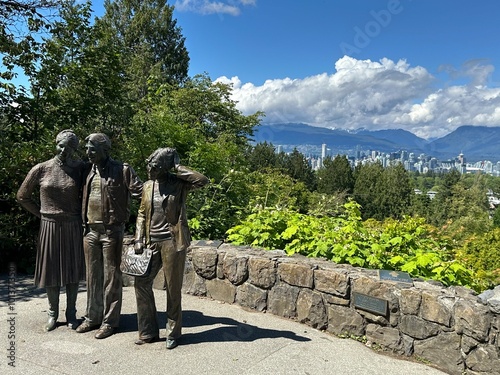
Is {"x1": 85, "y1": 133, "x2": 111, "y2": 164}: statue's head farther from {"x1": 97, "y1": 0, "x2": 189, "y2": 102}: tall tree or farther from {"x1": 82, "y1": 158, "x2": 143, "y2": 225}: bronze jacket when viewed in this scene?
{"x1": 97, "y1": 0, "x2": 189, "y2": 102}: tall tree

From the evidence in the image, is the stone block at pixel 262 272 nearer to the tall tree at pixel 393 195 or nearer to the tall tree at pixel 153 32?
the tall tree at pixel 153 32

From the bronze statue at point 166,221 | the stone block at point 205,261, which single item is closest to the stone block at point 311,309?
the stone block at point 205,261

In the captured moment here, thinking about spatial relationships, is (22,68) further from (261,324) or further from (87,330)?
(261,324)

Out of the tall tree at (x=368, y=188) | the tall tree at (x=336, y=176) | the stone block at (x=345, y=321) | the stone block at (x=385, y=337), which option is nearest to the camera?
the stone block at (x=385, y=337)

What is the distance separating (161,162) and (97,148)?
2.37 ft

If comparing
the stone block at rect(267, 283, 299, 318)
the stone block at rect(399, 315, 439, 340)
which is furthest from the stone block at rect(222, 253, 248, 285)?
the stone block at rect(399, 315, 439, 340)

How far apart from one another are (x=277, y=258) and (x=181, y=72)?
2592 cm

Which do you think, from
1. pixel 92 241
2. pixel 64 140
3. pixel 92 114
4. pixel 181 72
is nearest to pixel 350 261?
pixel 92 241

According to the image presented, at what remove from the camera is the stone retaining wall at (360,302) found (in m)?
3.64

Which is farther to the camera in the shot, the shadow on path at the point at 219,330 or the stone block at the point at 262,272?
the stone block at the point at 262,272

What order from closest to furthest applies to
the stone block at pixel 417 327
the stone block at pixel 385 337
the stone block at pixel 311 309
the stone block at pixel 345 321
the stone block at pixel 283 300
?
the stone block at pixel 417 327 < the stone block at pixel 385 337 < the stone block at pixel 345 321 < the stone block at pixel 311 309 < the stone block at pixel 283 300

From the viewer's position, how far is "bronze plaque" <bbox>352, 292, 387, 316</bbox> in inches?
164

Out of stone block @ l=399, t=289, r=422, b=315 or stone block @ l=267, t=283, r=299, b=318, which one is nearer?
stone block @ l=399, t=289, r=422, b=315

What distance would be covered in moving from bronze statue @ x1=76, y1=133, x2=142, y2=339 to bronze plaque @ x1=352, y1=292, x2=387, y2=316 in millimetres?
2420
